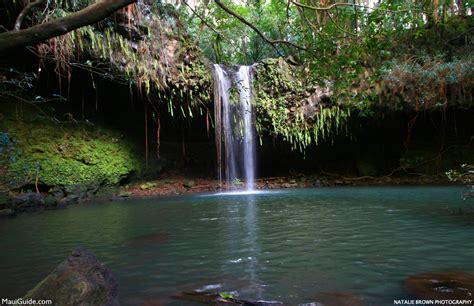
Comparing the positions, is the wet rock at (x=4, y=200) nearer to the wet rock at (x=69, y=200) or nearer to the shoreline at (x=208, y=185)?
the wet rock at (x=69, y=200)

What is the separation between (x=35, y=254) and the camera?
385 centimetres

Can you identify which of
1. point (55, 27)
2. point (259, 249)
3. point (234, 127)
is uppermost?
point (234, 127)

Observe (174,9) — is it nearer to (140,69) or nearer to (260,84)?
(140,69)

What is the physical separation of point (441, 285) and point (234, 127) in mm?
10585

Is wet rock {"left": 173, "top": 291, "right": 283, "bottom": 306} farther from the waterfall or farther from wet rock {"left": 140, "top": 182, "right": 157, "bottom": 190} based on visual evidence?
wet rock {"left": 140, "top": 182, "right": 157, "bottom": 190}

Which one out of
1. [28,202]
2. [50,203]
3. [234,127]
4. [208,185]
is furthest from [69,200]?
[234,127]

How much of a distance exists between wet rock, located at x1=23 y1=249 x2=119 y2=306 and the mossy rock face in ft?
25.1

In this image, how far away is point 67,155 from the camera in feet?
35.5

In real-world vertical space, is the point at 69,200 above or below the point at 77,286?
below

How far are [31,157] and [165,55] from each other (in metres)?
5.01

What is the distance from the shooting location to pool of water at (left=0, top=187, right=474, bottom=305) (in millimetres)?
2652

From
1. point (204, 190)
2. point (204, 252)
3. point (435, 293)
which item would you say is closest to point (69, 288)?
point (204, 252)

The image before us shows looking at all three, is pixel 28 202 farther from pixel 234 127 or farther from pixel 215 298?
pixel 215 298

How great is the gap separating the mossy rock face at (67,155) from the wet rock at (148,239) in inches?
226
